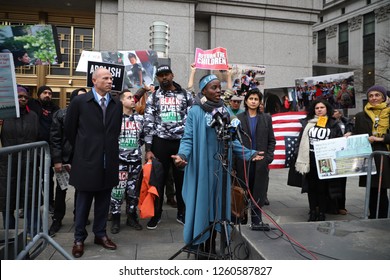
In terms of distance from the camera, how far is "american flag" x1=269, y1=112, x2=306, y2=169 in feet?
19.8

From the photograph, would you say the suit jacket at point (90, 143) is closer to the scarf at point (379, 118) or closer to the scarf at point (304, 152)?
the scarf at point (304, 152)

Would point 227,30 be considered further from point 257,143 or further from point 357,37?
point 357,37

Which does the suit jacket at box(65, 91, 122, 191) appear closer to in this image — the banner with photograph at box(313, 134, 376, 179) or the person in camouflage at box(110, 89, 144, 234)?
the person in camouflage at box(110, 89, 144, 234)

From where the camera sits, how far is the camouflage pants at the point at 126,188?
194 inches

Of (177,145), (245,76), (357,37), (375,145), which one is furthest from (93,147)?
(357,37)

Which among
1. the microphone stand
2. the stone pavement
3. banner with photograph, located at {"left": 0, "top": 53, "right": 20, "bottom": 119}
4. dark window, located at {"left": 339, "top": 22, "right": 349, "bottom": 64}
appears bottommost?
the stone pavement

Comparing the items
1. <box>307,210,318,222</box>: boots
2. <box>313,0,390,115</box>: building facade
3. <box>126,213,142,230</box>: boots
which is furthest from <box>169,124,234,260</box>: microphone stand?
<box>313,0,390,115</box>: building facade

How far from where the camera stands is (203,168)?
3.66 metres

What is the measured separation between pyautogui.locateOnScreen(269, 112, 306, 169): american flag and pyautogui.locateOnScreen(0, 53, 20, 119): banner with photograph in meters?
4.08

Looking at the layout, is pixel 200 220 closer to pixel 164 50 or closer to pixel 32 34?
pixel 32 34

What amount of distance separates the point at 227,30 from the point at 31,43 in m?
8.82

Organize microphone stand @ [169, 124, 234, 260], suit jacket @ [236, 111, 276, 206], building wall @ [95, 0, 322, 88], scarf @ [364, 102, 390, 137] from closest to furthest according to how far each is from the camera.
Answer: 1. microphone stand @ [169, 124, 234, 260]
2. suit jacket @ [236, 111, 276, 206]
3. scarf @ [364, 102, 390, 137]
4. building wall @ [95, 0, 322, 88]

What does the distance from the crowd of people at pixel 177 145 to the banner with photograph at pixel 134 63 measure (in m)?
0.80

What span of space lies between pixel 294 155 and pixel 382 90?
1.66 meters
